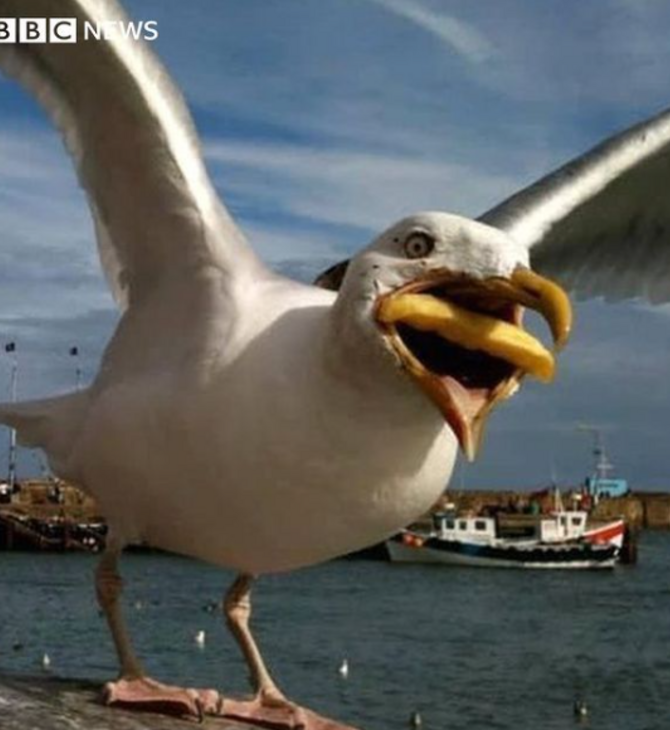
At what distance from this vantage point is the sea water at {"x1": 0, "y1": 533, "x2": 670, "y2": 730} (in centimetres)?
2784

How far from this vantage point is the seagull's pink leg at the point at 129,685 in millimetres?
5398

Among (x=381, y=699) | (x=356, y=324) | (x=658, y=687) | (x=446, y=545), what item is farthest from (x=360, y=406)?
(x=446, y=545)

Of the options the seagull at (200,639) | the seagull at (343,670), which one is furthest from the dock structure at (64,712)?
the seagull at (200,639)

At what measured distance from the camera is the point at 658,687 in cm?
3181

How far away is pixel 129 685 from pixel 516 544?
60.7 metres

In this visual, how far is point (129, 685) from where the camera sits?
5500 mm

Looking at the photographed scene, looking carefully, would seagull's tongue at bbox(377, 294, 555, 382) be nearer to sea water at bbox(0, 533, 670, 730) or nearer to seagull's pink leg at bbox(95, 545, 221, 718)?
seagull's pink leg at bbox(95, 545, 221, 718)

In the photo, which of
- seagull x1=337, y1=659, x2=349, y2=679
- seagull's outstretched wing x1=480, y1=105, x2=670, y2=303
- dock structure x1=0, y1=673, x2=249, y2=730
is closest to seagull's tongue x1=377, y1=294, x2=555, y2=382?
dock structure x1=0, y1=673, x2=249, y2=730

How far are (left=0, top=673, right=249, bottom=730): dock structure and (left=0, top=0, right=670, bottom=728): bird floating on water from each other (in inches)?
4.3

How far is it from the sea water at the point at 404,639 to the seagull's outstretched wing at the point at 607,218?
25.2 ft

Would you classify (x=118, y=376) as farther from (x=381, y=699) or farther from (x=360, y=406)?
(x=381, y=699)

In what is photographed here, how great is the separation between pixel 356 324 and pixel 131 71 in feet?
4.88

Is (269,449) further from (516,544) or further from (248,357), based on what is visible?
(516,544)

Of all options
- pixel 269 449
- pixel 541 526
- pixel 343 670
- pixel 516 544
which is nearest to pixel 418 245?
pixel 269 449
